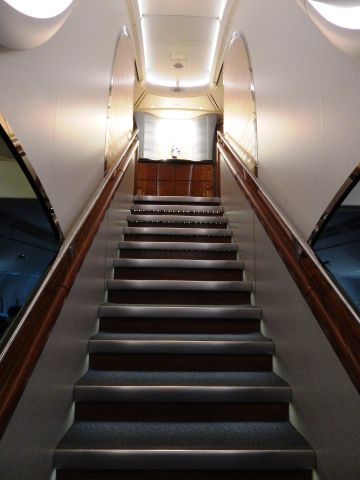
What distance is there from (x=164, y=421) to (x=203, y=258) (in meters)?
1.63

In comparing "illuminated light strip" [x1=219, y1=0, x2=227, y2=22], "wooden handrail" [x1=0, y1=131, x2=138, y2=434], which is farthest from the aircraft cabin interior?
"illuminated light strip" [x1=219, y1=0, x2=227, y2=22]

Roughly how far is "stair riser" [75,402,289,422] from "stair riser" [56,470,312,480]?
0.88 ft

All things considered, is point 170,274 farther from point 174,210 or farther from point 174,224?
point 174,210

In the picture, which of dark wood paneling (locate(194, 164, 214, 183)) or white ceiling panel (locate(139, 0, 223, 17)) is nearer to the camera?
white ceiling panel (locate(139, 0, 223, 17))

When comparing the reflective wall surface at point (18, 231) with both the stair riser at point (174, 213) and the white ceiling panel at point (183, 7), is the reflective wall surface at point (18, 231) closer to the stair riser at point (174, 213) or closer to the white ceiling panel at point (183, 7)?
the stair riser at point (174, 213)

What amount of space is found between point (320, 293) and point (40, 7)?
161cm

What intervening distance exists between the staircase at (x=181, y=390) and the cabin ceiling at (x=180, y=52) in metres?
4.10

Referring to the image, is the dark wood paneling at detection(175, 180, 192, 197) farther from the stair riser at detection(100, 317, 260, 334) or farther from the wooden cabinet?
the stair riser at detection(100, 317, 260, 334)

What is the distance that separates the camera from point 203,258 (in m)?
3.14

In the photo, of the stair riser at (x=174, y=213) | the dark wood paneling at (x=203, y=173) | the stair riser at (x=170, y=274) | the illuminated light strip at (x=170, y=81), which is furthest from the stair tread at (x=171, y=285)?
the dark wood paneling at (x=203, y=173)

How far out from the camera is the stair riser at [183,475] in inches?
56.6

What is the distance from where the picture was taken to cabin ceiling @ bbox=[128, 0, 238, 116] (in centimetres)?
507

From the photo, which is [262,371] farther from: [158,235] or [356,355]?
[158,235]

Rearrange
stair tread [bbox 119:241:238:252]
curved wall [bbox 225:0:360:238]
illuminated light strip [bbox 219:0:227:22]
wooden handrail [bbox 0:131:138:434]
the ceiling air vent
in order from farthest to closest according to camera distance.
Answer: the ceiling air vent
illuminated light strip [bbox 219:0:227:22]
stair tread [bbox 119:241:238:252]
curved wall [bbox 225:0:360:238]
wooden handrail [bbox 0:131:138:434]
